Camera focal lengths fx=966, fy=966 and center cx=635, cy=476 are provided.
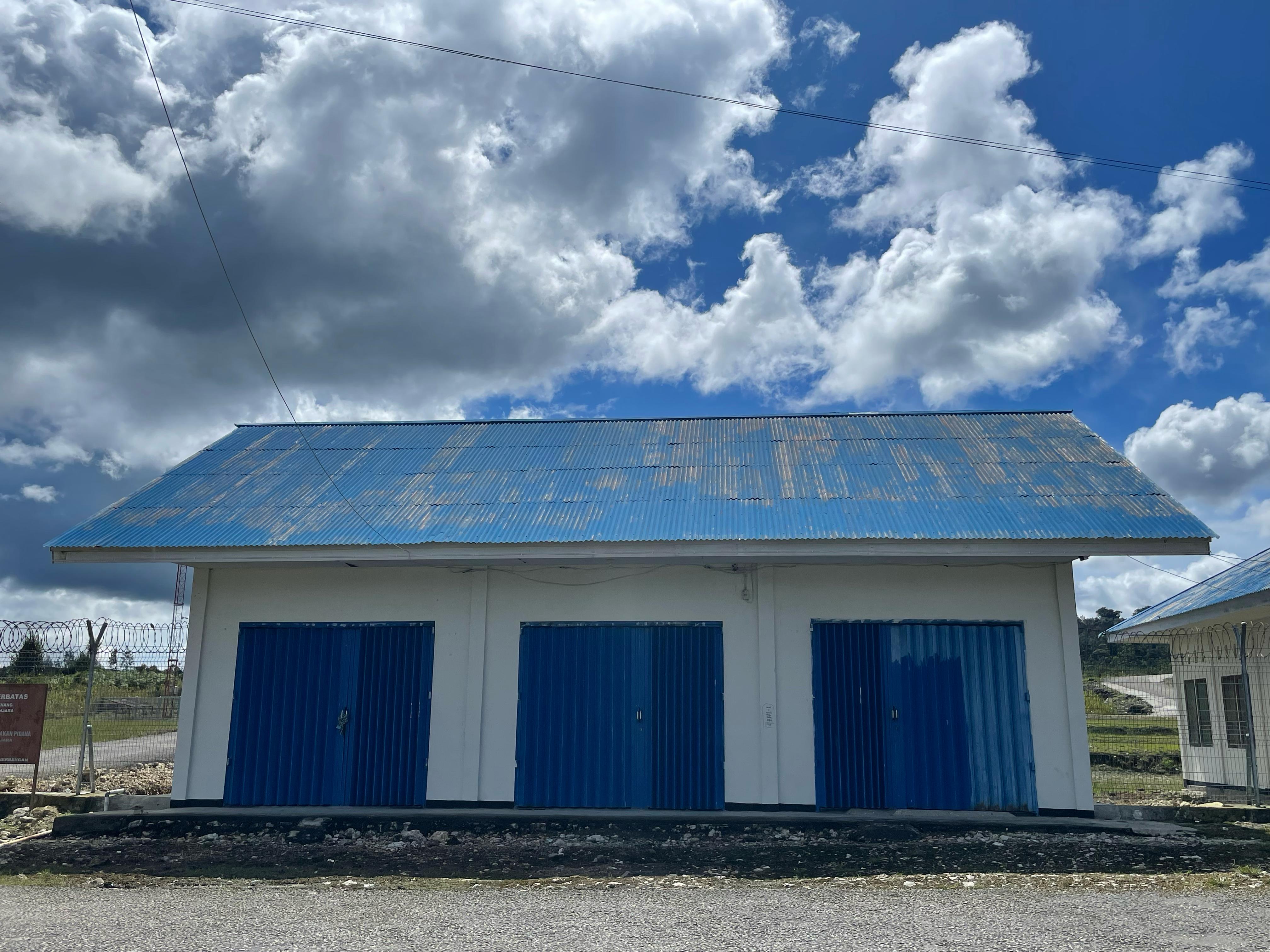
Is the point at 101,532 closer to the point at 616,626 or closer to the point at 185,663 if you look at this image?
the point at 185,663

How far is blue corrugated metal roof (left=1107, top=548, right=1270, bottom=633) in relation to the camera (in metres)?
13.0

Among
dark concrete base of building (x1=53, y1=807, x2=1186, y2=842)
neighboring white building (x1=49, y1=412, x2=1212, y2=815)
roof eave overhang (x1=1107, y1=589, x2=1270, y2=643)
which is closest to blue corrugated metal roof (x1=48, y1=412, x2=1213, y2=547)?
neighboring white building (x1=49, y1=412, x2=1212, y2=815)

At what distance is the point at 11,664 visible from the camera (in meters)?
12.6

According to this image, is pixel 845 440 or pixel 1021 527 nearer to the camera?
pixel 1021 527

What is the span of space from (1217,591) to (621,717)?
31.3ft

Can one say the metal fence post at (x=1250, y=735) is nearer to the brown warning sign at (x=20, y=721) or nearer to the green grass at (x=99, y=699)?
the green grass at (x=99, y=699)

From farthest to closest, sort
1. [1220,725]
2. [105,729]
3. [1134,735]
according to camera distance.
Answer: [1134,735]
[105,729]
[1220,725]

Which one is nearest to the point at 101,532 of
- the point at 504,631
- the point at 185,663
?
the point at 185,663

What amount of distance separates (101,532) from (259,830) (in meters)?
4.29

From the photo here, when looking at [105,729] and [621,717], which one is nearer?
[621,717]

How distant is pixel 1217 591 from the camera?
48.1 ft

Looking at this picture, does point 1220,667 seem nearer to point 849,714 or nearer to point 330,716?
point 849,714

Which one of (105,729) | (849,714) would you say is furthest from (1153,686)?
(105,729)

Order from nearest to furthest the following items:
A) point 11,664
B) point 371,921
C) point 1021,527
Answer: point 371,921, point 1021,527, point 11,664
